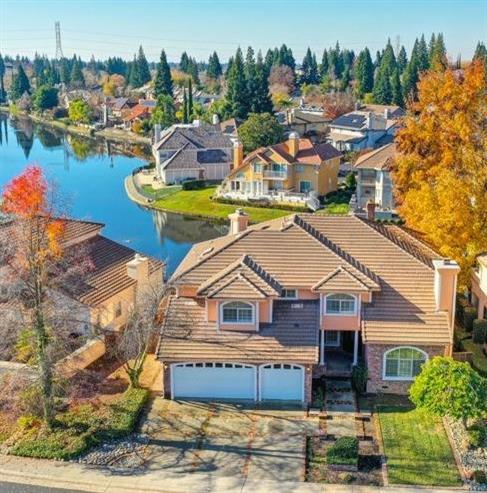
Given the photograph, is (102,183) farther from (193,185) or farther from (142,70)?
(142,70)

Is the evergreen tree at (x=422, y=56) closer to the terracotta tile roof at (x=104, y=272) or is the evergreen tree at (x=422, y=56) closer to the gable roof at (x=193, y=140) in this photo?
the gable roof at (x=193, y=140)

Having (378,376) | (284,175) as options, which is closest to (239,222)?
(378,376)

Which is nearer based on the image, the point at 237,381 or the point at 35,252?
the point at 35,252

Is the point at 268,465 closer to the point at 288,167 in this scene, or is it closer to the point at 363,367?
the point at 363,367

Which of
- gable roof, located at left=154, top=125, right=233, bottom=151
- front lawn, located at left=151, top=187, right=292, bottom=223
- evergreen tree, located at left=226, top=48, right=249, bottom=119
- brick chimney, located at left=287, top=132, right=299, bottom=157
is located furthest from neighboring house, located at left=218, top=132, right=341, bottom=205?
evergreen tree, located at left=226, top=48, right=249, bottom=119

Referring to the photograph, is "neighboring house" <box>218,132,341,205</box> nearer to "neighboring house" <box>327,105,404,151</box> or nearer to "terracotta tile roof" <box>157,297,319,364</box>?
"neighboring house" <box>327,105,404,151</box>
